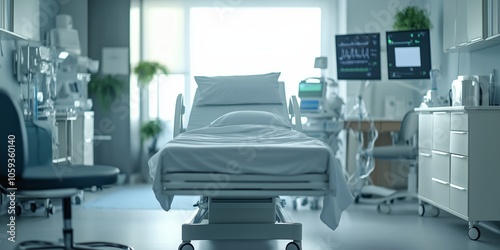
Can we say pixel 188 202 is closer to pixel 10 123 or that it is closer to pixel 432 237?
pixel 432 237

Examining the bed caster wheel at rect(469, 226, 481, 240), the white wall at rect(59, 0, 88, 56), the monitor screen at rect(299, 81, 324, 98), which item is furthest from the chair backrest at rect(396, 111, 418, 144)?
the white wall at rect(59, 0, 88, 56)

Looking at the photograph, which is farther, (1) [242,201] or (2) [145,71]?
(2) [145,71]

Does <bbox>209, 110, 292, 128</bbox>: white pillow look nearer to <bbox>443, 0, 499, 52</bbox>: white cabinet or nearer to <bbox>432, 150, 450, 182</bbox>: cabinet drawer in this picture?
<bbox>432, 150, 450, 182</bbox>: cabinet drawer

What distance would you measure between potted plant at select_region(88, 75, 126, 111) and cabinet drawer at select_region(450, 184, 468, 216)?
414 centimetres

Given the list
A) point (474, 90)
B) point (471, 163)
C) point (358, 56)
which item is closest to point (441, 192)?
point (471, 163)

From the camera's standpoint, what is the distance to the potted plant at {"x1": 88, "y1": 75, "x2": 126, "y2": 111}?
273 inches

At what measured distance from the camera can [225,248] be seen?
11.8 feet

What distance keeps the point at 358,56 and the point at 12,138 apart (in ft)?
13.5

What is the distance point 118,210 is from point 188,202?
2.62 ft

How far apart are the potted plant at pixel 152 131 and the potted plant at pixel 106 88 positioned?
0.50 m

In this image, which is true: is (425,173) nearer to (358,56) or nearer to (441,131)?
(441,131)

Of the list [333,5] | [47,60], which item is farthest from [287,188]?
[333,5]

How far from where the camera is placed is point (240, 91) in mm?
4719

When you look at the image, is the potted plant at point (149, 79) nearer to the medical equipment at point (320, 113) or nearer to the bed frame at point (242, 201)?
the medical equipment at point (320, 113)
